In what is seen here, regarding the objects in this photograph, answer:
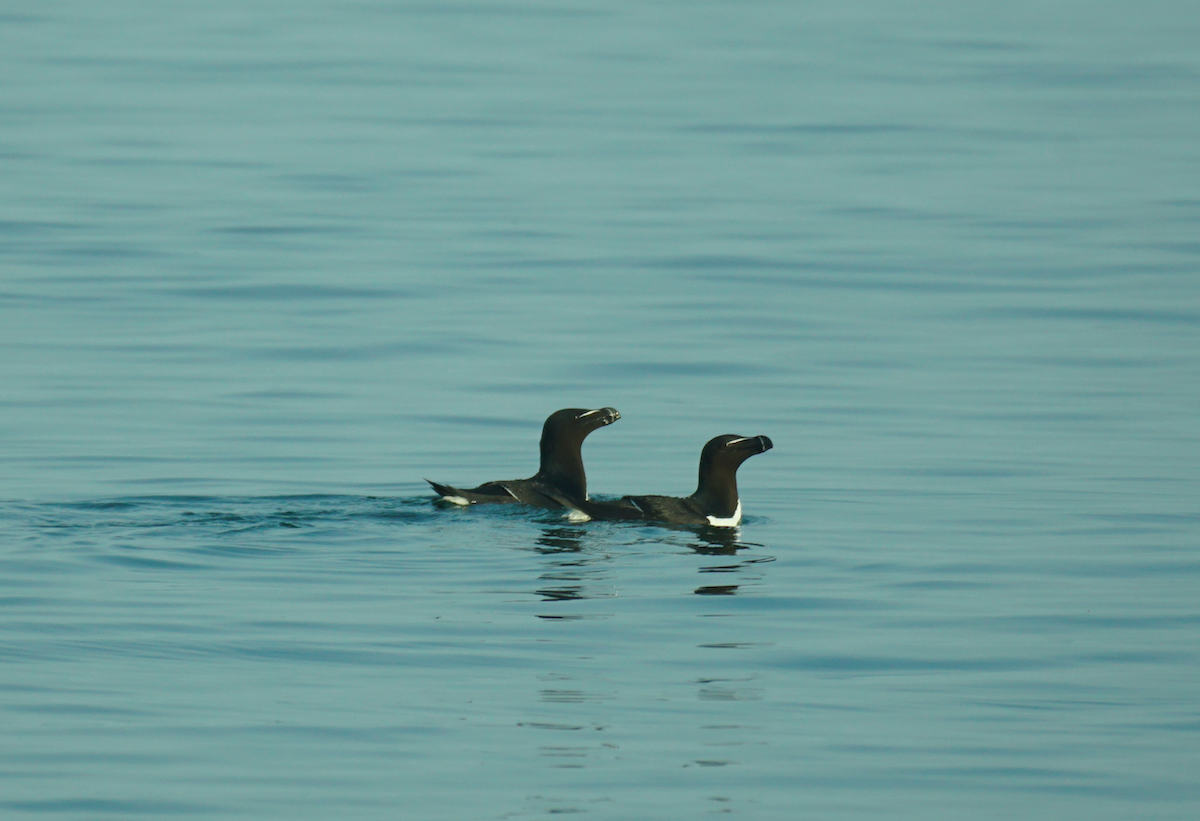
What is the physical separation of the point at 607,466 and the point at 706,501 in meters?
2.91

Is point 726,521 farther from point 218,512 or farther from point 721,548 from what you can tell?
point 218,512

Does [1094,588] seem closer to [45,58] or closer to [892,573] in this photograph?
[892,573]

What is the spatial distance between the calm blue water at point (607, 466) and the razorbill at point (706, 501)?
44 cm

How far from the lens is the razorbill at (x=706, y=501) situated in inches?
585

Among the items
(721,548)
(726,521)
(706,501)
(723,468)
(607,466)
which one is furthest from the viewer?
(607,466)

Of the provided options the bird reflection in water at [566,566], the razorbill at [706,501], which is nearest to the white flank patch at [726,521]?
the razorbill at [706,501]

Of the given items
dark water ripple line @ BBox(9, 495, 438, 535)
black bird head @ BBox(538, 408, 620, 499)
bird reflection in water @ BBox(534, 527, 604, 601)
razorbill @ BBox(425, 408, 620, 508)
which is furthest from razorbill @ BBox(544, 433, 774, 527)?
dark water ripple line @ BBox(9, 495, 438, 535)

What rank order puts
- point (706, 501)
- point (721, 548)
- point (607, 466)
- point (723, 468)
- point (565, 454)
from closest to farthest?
point (721, 548), point (706, 501), point (723, 468), point (565, 454), point (607, 466)

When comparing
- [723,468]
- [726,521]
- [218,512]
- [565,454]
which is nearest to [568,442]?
[565,454]

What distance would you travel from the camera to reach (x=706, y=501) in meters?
15.1

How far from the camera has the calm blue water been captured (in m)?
8.84

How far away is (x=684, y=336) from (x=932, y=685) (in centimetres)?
1305

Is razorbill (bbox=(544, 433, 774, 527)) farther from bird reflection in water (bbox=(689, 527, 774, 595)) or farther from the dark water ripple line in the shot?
the dark water ripple line

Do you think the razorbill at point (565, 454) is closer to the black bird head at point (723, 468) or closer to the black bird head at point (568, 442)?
the black bird head at point (568, 442)
